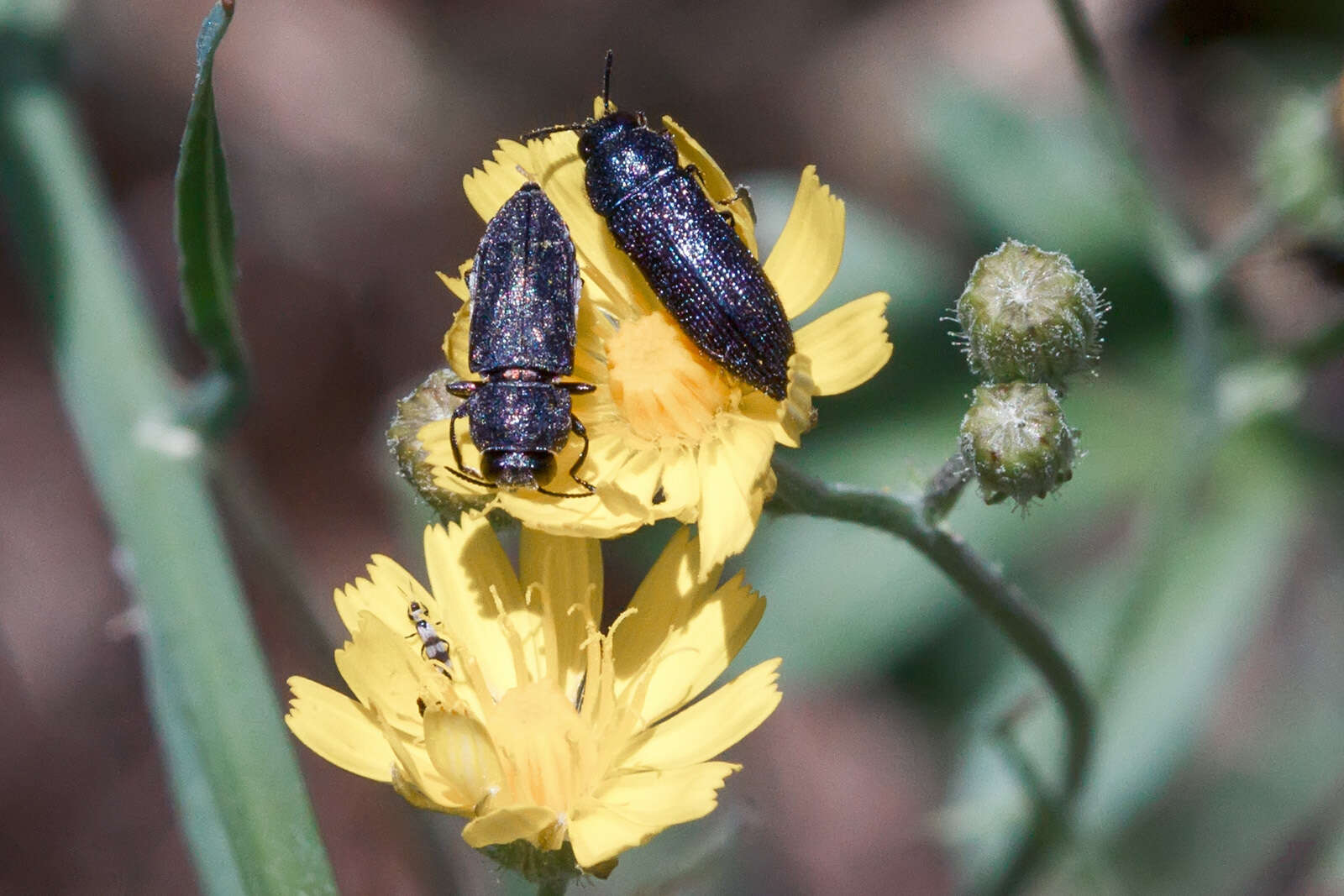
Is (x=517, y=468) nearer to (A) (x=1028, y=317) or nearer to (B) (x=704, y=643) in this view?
(B) (x=704, y=643)

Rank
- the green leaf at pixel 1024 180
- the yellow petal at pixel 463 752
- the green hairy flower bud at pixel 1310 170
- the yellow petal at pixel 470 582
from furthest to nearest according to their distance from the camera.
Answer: the green leaf at pixel 1024 180 < the green hairy flower bud at pixel 1310 170 < the yellow petal at pixel 470 582 < the yellow petal at pixel 463 752

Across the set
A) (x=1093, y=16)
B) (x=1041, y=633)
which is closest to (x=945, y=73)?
(x=1093, y=16)

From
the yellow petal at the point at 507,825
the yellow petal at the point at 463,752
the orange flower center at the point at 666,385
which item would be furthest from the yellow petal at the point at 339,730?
the orange flower center at the point at 666,385

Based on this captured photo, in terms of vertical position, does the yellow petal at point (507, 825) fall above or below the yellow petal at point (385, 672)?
below

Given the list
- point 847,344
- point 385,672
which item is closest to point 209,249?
point 385,672

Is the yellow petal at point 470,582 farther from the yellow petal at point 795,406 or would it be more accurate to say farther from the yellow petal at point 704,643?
the yellow petal at point 795,406

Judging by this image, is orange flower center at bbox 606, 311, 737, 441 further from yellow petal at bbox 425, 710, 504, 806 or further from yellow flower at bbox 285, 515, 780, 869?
yellow petal at bbox 425, 710, 504, 806

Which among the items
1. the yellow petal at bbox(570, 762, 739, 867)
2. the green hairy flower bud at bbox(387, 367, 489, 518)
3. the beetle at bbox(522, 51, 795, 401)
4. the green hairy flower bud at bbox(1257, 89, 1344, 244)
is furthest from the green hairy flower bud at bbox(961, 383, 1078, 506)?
the green hairy flower bud at bbox(1257, 89, 1344, 244)
